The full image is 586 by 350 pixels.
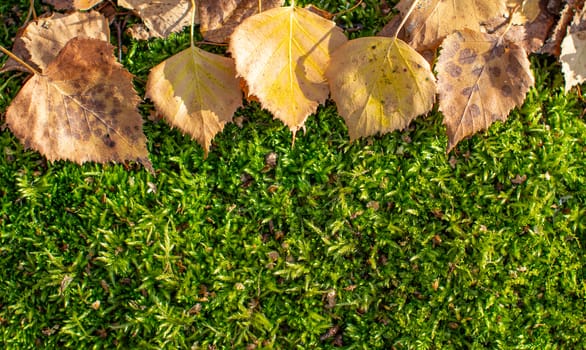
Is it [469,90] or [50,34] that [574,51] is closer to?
[469,90]

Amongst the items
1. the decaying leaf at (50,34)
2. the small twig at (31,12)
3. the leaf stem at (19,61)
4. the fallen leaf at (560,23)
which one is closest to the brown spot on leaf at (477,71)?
the fallen leaf at (560,23)

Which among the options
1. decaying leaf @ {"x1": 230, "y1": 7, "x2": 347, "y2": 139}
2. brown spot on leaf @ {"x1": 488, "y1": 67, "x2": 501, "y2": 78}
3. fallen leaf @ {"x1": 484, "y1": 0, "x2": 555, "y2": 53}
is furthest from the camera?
fallen leaf @ {"x1": 484, "y1": 0, "x2": 555, "y2": 53}

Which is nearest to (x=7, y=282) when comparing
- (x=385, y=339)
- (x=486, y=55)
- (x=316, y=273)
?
(x=316, y=273)

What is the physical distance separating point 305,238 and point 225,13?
3.42 ft

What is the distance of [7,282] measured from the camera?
2.16m

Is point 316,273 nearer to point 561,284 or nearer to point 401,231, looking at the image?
point 401,231

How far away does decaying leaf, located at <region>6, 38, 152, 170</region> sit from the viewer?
6.55 feet

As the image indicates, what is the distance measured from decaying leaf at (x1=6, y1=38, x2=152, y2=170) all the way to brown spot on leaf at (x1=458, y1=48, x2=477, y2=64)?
1296mm

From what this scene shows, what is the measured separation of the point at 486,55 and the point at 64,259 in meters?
1.96

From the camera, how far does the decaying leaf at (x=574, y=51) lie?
7.05ft

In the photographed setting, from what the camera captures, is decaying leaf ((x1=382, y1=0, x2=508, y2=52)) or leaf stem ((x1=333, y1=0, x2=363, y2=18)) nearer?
decaying leaf ((x1=382, y1=0, x2=508, y2=52))

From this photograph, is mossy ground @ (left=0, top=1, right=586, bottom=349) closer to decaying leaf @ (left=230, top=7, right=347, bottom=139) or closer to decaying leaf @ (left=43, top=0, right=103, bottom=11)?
decaying leaf @ (left=43, top=0, right=103, bottom=11)

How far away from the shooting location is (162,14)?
7.41ft

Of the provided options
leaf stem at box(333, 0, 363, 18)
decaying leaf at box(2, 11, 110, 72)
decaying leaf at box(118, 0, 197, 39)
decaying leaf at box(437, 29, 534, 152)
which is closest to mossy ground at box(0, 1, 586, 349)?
decaying leaf at box(118, 0, 197, 39)
